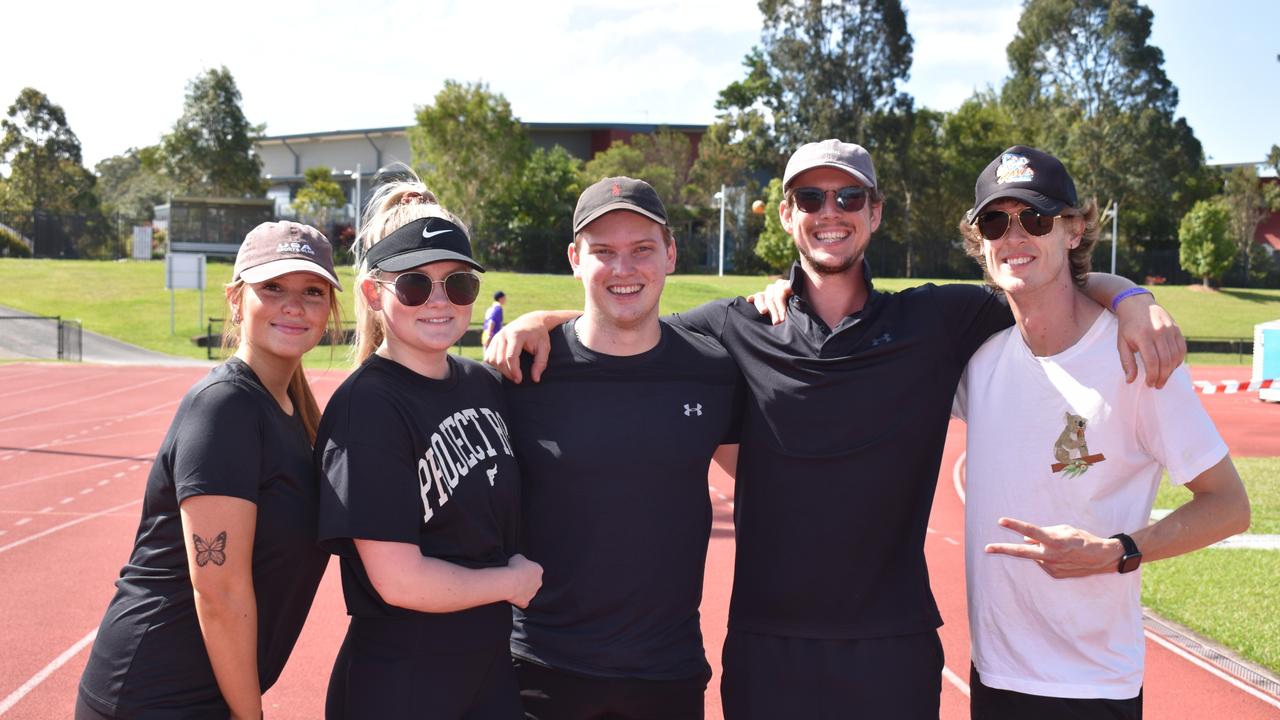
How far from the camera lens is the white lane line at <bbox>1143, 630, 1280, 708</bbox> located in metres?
5.42

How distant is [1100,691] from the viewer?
2.99m

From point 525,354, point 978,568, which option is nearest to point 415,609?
point 525,354

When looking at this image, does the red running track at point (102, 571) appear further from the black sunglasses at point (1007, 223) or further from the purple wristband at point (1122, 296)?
the black sunglasses at point (1007, 223)

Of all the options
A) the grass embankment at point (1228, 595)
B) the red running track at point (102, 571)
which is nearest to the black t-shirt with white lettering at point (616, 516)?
the red running track at point (102, 571)

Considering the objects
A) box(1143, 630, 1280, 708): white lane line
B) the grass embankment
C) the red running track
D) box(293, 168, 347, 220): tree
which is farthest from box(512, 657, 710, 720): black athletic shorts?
box(293, 168, 347, 220): tree

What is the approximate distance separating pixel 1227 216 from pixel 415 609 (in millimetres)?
57772

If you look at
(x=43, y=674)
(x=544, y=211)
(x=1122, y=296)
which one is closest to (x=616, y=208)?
(x=1122, y=296)

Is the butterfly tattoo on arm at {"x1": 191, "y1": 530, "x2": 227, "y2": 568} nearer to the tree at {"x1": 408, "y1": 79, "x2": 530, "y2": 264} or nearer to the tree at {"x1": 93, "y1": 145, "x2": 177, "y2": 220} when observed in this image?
the tree at {"x1": 408, "y1": 79, "x2": 530, "y2": 264}

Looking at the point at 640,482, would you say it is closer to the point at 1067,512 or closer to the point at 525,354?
the point at 525,354

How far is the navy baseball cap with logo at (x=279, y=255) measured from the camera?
2.93 metres

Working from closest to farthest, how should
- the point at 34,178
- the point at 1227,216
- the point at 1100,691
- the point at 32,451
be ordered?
the point at 1100,691 < the point at 32,451 < the point at 1227,216 < the point at 34,178

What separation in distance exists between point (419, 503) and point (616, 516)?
0.73 metres

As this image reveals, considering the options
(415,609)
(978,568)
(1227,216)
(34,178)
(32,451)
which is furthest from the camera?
(34,178)

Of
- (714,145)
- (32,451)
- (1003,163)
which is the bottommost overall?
(32,451)
